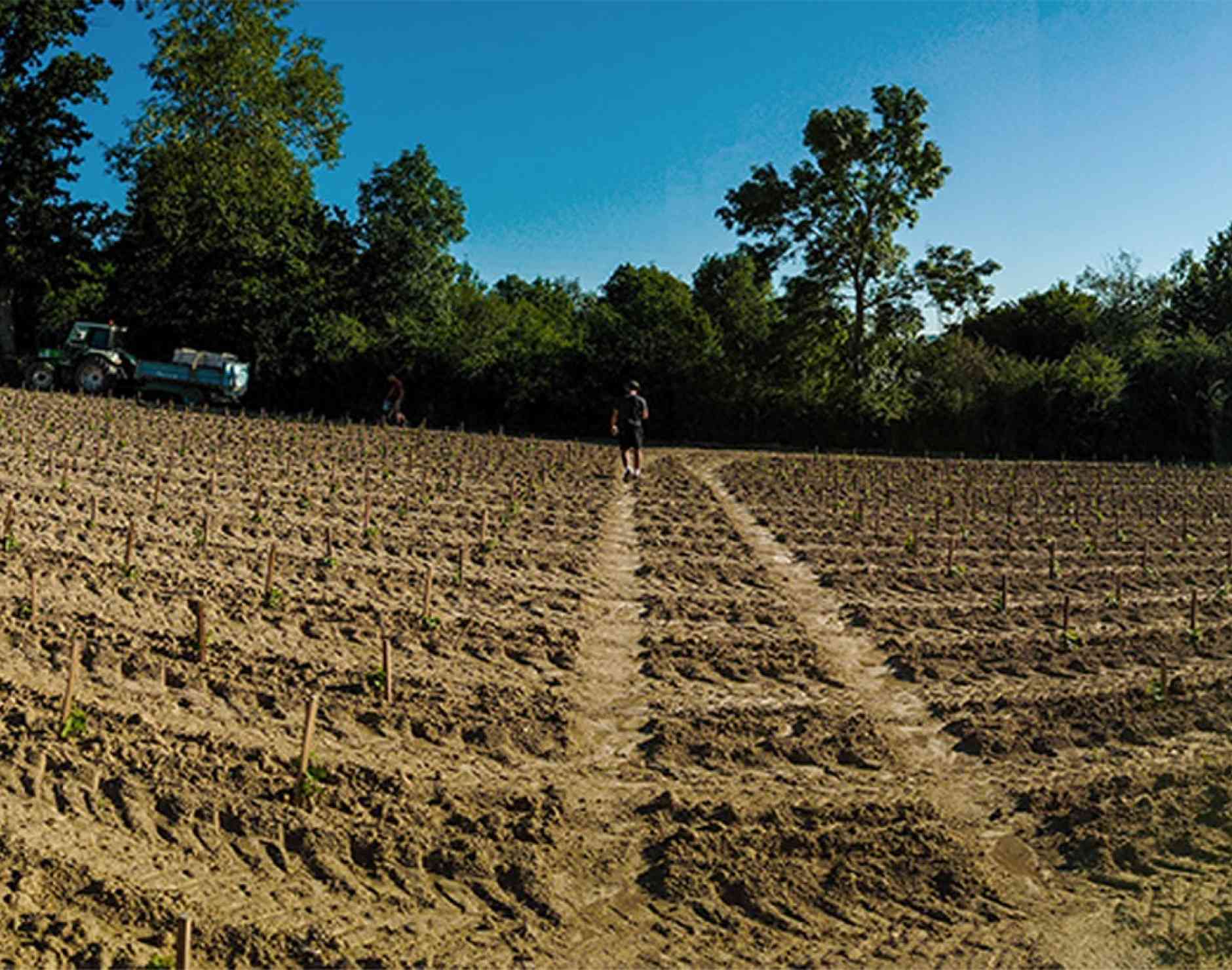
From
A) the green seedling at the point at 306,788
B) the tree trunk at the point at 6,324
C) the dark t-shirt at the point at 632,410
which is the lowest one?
the green seedling at the point at 306,788

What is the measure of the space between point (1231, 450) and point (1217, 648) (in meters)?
24.4

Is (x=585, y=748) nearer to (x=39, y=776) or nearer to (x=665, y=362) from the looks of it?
(x=39, y=776)

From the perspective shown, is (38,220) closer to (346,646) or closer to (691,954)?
(346,646)

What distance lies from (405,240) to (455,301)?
12.2 feet

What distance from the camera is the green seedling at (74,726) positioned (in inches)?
225

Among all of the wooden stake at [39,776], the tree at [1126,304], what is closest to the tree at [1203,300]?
the tree at [1126,304]

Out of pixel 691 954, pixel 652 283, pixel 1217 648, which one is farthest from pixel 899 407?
pixel 652 283

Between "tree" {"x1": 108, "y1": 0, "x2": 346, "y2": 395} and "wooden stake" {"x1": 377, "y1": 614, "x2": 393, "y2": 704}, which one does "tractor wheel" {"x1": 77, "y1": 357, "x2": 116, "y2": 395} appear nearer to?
"tree" {"x1": 108, "y1": 0, "x2": 346, "y2": 395}

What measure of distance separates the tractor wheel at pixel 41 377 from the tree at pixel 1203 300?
4035 centimetres

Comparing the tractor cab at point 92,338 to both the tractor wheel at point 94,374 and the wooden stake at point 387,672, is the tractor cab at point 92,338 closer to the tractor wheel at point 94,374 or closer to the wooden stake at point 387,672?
the tractor wheel at point 94,374

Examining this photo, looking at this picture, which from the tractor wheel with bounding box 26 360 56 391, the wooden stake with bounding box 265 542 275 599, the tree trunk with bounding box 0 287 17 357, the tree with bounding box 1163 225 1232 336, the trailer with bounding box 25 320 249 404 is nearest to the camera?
the wooden stake with bounding box 265 542 275 599

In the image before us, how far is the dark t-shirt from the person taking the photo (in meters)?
17.9

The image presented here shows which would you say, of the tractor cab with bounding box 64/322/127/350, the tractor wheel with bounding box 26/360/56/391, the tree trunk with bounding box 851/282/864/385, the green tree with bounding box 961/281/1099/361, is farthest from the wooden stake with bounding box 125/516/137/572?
the green tree with bounding box 961/281/1099/361

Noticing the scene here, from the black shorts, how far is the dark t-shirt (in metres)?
0.07
